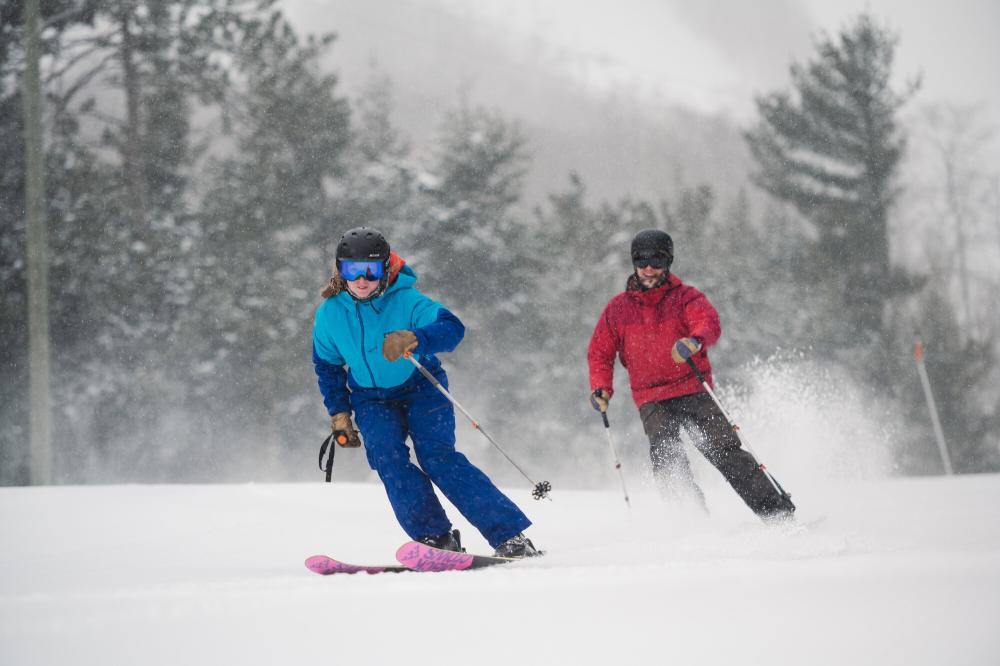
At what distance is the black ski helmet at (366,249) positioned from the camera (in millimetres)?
3680

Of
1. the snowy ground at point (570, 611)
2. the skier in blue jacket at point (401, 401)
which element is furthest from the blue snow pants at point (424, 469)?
the snowy ground at point (570, 611)

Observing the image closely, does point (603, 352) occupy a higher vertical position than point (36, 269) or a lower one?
lower

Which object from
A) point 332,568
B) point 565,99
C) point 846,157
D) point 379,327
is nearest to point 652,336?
point 379,327

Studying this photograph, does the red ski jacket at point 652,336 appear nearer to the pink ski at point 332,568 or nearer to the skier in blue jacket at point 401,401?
the skier in blue jacket at point 401,401

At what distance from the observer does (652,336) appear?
493 centimetres

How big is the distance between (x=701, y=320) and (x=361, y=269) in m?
1.95

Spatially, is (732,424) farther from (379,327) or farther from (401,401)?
(379,327)

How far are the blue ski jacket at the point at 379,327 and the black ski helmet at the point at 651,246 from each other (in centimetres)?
137

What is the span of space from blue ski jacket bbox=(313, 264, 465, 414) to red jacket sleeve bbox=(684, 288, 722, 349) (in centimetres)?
142

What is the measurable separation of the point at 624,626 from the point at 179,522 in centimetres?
427

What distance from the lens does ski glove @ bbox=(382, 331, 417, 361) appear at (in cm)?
352

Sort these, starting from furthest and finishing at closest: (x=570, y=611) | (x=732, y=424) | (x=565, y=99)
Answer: (x=565, y=99)
(x=732, y=424)
(x=570, y=611)

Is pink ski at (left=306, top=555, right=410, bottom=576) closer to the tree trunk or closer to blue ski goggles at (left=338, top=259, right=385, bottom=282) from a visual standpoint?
blue ski goggles at (left=338, top=259, right=385, bottom=282)

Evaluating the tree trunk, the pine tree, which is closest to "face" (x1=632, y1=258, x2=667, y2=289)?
the tree trunk
